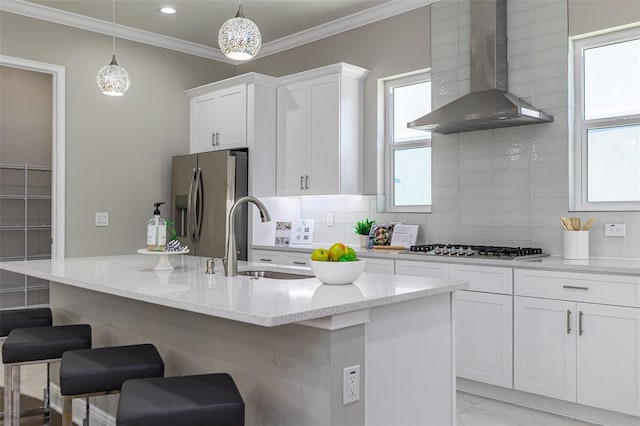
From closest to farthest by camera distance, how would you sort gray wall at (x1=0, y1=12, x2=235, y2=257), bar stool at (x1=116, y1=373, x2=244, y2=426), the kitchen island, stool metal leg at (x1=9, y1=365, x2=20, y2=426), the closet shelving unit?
bar stool at (x1=116, y1=373, x2=244, y2=426)
the kitchen island
stool metal leg at (x1=9, y1=365, x2=20, y2=426)
gray wall at (x1=0, y1=12, x2=235, y2=257)
the closet shelving unit

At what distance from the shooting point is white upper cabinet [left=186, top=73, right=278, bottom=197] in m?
5.05

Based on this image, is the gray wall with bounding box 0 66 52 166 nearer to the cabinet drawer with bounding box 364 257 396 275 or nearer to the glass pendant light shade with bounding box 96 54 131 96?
the glass pendant light shade with bounding box 96 54 131 96

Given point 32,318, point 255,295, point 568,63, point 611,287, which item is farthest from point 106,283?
point 568,63

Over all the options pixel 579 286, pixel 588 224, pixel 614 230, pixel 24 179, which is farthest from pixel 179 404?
pixel 24 179

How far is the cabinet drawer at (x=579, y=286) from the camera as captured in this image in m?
2.92

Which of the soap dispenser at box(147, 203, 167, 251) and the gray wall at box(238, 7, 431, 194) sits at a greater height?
the gray wall at box(238, 7, 431, 194)

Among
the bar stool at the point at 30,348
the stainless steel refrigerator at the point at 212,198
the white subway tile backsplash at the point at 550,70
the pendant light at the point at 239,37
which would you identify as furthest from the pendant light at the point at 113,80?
the white subway tile backsplash at the point at 550,70

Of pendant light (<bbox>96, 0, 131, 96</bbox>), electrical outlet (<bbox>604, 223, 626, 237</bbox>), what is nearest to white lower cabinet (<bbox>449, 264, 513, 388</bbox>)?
electrical outlet (<bbox>604, 223, 626, 237</bbox>)

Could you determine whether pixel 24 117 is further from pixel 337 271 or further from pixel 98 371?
pixel 337 271

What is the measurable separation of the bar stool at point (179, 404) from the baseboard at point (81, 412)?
1343 mm

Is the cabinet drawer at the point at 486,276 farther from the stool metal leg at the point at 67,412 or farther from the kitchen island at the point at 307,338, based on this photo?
the stool metal leg at the point at 67,412

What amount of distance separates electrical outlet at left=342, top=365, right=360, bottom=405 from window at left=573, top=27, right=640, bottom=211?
Result: 248cm

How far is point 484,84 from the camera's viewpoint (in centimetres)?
389

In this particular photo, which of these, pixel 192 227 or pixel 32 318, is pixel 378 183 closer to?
pixel 192 227
